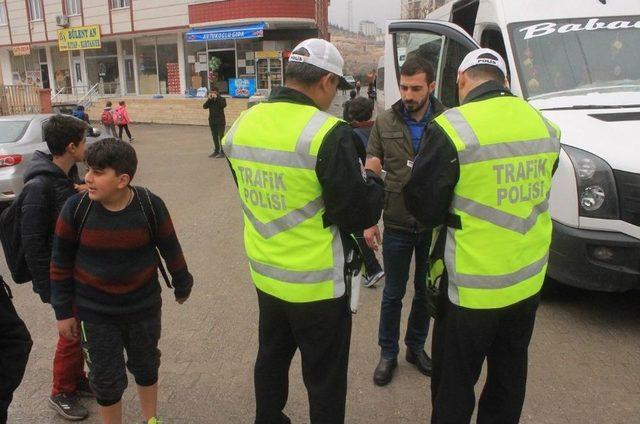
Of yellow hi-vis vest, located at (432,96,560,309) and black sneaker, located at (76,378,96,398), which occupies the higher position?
yellow hi-vis vest, located at (432,96,560,309)

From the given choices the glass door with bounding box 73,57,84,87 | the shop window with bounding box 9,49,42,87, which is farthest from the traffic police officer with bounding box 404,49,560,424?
the shop window with bounding box 9,49,42,87

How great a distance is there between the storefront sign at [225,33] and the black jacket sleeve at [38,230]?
70.2 ft

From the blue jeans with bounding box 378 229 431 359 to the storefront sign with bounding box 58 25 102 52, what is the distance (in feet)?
96.9

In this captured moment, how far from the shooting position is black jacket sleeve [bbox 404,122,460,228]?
7.30 ft

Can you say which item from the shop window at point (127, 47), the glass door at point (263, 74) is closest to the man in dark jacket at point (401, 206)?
the glass door at point (263, 74)

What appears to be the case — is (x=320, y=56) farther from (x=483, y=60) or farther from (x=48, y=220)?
(x=48, y=220)

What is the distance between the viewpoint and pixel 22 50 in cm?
3291

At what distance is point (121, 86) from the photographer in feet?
97.6

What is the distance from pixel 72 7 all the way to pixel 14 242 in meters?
31.7

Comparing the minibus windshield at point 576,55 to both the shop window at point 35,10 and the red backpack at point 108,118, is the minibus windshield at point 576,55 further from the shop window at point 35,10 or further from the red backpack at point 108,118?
the shop window at point 35,10

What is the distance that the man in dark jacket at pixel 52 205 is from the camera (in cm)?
286

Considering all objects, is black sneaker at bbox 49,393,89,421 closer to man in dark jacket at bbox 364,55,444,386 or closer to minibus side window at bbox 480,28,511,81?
man in dark jacket at bbox 364,55,444,386

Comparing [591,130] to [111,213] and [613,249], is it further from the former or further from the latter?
[111,213]

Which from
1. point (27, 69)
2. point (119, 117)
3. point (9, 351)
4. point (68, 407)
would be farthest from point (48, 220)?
point (27, 69)
